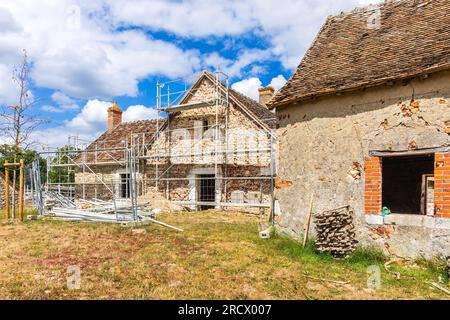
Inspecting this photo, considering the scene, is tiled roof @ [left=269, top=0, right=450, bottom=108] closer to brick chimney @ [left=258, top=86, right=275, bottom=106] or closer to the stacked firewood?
the stacked firewood

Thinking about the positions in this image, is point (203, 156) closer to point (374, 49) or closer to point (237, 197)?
point (237, 197)

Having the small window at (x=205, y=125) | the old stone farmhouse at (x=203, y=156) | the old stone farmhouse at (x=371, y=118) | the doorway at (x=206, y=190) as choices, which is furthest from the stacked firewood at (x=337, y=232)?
the small window at (x=205, y=125)

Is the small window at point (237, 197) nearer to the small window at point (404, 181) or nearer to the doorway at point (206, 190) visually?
the doorway at point (206, 190)

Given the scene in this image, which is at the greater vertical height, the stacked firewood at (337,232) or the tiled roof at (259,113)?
the tiled roof at (259,113)

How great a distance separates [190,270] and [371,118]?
15.5 feet

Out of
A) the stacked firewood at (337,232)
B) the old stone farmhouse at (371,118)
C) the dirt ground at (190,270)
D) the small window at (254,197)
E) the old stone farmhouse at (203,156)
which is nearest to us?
the dirt ground at (190,270)

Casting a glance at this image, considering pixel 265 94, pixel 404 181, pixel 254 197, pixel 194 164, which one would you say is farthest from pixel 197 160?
pixel 404 181

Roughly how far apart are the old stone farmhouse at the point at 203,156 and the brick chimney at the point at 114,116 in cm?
346

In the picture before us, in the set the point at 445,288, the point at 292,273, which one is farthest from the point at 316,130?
the point at 445,288

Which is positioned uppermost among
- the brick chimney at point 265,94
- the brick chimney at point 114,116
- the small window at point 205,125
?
the brick chimney at point 265,94

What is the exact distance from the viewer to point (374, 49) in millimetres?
7738

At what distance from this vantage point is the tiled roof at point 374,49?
6566mm

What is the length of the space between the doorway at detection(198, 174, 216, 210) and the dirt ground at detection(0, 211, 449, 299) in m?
8.44

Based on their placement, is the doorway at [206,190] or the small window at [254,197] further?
the doorway at [206,190]
